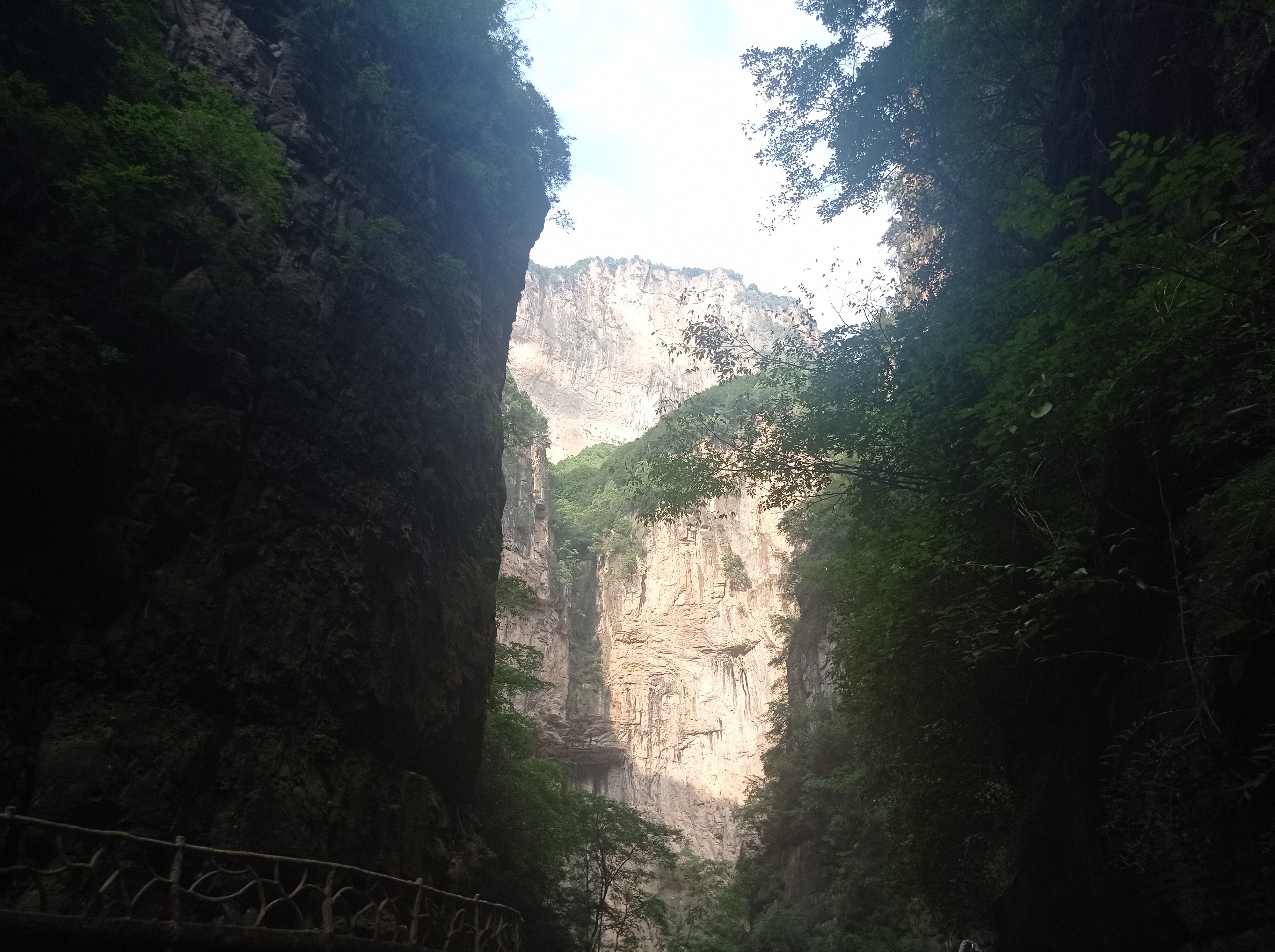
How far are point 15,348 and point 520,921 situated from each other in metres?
7.30

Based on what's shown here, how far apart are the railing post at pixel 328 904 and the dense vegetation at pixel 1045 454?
5189 mm

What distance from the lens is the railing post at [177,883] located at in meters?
4.86

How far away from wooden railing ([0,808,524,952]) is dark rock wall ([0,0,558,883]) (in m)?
0.24

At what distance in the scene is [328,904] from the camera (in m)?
5.72

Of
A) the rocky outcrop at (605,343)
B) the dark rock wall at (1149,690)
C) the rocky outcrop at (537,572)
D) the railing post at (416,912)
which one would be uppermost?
the rocky outcrop at (605,343)

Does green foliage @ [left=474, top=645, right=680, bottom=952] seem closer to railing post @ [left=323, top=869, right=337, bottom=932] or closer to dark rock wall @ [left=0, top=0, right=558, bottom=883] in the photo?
dark rock wall @ [left=0, top=0, right=558, bottom=883]

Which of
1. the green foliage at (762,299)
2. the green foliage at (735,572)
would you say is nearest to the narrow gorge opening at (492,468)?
the green foliage at (735,572)

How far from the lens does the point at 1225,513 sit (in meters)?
4.76

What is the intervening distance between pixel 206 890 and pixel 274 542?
296cm

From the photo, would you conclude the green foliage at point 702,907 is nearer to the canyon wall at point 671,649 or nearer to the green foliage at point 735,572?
the canyon wall at point 671,649

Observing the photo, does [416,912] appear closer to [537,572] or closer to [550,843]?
[550,843]

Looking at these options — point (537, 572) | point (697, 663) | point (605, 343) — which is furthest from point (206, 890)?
point (605, 343)

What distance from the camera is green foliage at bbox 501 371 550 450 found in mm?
22375

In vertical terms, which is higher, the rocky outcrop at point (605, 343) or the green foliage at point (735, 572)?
the rocky outcrop at point (605, 343)
